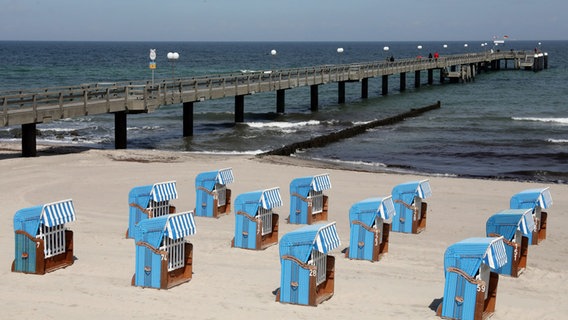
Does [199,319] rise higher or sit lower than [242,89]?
lower

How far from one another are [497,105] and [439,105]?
5.29 meters

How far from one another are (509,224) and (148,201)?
19.9 feet

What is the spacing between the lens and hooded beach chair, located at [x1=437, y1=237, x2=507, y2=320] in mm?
11211

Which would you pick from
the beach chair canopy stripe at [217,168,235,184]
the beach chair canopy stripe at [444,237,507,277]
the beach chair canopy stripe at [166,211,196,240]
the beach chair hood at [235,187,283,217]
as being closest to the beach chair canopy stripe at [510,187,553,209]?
the beach chair hood at [235,187,283,217]

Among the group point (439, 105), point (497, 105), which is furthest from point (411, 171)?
point (497, 105)

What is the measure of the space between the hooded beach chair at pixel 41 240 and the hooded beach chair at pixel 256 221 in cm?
283

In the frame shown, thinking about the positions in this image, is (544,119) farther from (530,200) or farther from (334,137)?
(530,200)

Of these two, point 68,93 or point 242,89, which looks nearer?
point 68,93

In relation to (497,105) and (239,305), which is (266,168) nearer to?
(239,305)

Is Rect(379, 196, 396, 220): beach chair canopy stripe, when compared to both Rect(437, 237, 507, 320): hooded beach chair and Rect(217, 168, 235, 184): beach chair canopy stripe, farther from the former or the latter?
Rect(217, 168, 235, 184): beach chair canopy stripe

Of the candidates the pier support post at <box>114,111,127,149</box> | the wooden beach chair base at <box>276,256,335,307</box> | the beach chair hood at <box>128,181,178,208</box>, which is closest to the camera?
the wooden beach chair base at <box>276,256,335,307</box>

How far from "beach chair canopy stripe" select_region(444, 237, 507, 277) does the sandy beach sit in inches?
27.0

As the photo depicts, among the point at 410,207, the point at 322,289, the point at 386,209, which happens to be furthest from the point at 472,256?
the point at 410,207

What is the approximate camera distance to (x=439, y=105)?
53656 millimetres
